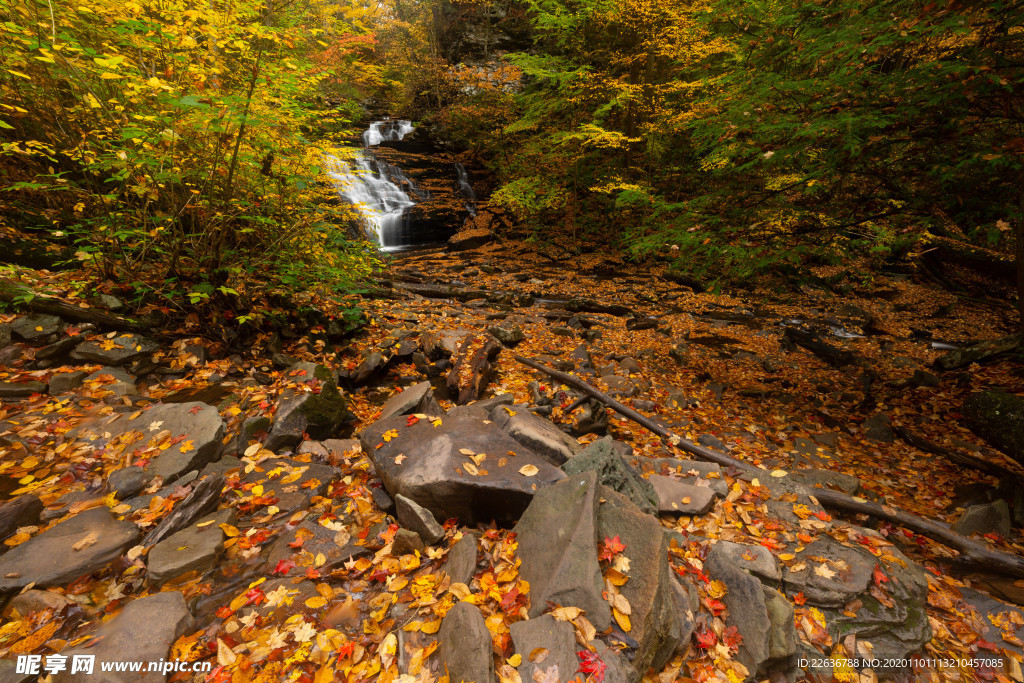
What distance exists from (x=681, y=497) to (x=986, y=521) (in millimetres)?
3640

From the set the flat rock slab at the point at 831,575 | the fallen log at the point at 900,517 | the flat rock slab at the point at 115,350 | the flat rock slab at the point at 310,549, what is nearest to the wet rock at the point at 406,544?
the flat rock slab at the point at 310,549

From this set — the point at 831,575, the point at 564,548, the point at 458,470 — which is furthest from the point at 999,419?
the point at 458,470

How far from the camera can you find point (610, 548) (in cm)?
277

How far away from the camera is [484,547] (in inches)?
126

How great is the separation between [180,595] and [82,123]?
6.56 meters

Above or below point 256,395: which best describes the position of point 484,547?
below

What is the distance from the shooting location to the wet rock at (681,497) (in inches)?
155

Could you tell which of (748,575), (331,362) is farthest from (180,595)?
(331,362)

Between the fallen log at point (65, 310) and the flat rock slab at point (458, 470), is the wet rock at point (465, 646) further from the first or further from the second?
the fallen log at point (65, 310)

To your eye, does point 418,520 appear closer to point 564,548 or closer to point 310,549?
point 310,549

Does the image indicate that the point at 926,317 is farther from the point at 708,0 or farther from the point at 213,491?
the point at 213,491

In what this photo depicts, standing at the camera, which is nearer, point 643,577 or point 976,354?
point 643,577

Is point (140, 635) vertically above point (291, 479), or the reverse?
point (140, 635)

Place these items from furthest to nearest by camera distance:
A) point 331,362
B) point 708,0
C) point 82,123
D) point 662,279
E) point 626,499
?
point 662,279 → point 708,0 → point 331,362 → point 82,123 → point 626,499
